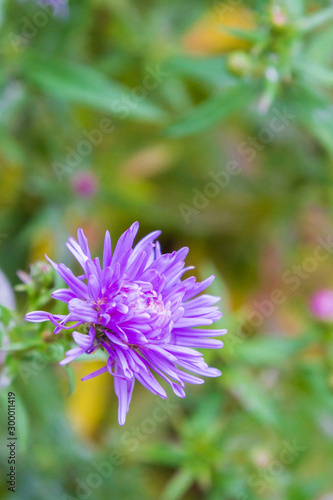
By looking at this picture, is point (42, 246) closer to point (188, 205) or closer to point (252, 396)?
point (188, 205)

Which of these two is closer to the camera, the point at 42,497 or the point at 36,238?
the point at 42,497

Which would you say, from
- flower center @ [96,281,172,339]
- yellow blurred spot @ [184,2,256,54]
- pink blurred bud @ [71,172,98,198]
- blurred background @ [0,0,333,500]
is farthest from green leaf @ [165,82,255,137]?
yellow blurred spot @ [184,2,256,54]

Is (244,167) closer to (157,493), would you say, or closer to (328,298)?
(328,298)

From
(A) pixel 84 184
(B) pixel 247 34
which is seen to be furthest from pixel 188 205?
(B) pixel 247 34

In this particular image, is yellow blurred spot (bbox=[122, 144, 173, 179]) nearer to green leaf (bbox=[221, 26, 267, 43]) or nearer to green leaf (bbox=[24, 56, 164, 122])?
green leaf (bbox=[24, 56, 164, 122])

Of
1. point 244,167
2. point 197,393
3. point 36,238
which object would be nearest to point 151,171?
point 244,167

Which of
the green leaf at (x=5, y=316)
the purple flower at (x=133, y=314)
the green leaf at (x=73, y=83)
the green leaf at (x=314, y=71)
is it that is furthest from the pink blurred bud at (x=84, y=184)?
the purple flower at (x=133, y=314)
